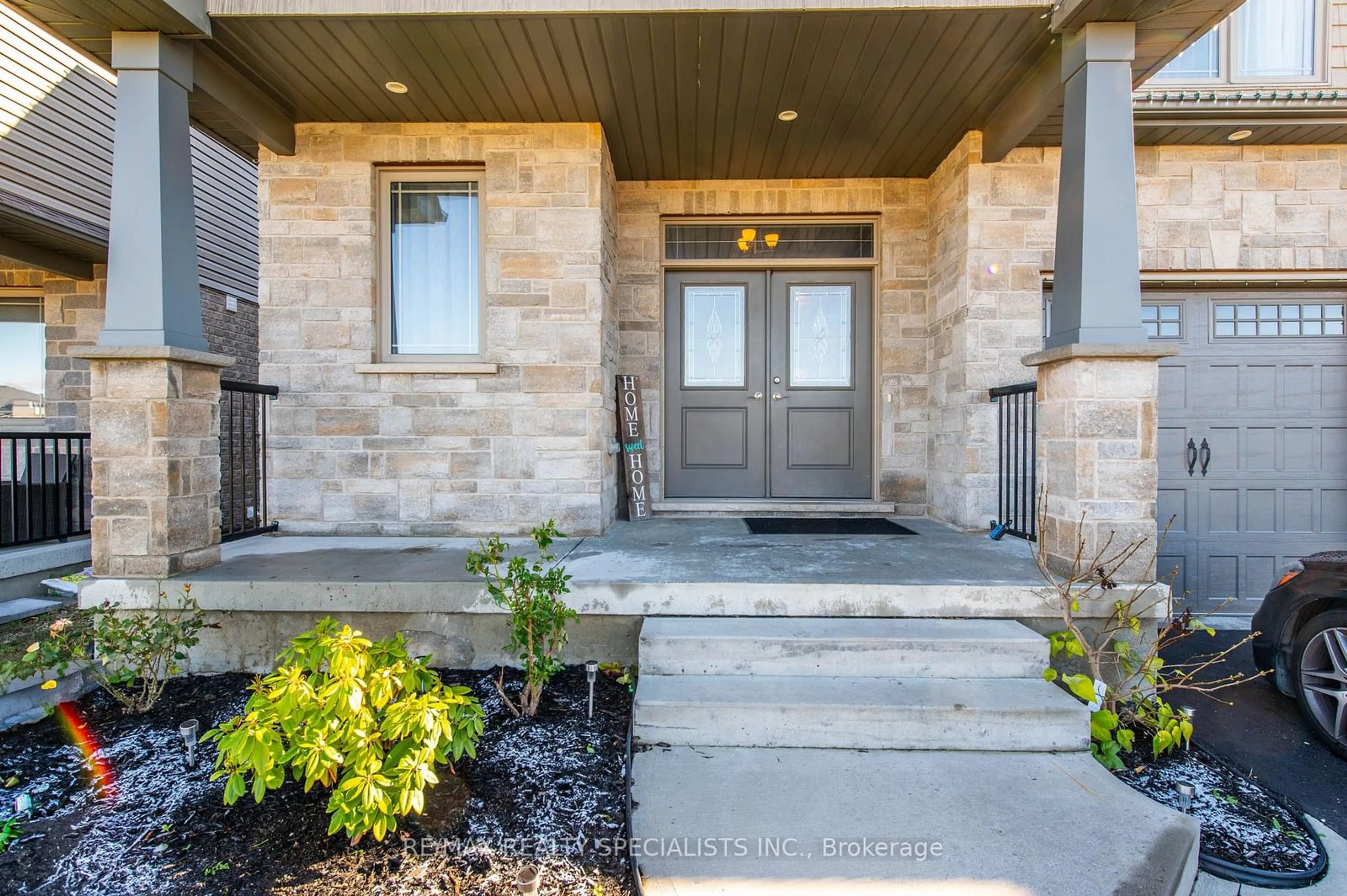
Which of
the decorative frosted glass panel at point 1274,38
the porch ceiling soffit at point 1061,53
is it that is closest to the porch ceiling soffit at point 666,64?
the porch ceiling soffit at point 1061,53

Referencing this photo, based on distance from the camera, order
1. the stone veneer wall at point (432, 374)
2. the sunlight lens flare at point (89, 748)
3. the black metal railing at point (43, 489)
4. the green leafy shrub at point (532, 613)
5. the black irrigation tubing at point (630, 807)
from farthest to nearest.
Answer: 1. the black metal railing at point (43, 489)
2. the stone veneer wall at point (432, 374)
3. the green leafy shrub at point (532, 613)
4. the sunlight lens flare at point (89, 748)
5. the black irrigation tubing at point (630, 807)

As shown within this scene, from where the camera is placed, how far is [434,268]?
423 cm

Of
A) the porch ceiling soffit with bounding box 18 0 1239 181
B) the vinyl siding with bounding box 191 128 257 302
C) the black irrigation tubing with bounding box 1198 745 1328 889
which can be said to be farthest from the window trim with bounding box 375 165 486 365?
the black irrigation tubing with bounding box 1198 745 1328 889

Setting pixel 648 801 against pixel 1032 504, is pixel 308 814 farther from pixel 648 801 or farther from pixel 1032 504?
pixel 1032 504

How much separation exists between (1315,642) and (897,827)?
2134 millimetres

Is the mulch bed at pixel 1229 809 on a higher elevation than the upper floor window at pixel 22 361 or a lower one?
lower

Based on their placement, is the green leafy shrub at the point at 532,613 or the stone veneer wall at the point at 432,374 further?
the stone veneer wall at the point at 432,374

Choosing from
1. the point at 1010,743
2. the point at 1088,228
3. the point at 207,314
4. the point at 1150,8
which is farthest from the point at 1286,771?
the point at 207,314

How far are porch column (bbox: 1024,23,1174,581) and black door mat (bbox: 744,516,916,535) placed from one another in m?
1.17

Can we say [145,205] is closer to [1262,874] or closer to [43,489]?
[43,489]

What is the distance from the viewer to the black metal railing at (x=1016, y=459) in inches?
143

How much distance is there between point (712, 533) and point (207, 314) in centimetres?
620

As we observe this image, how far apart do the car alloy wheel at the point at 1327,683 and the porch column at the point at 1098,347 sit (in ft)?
2.10

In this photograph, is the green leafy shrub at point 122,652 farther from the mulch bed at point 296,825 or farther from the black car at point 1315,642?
the black car at point 1315,642
